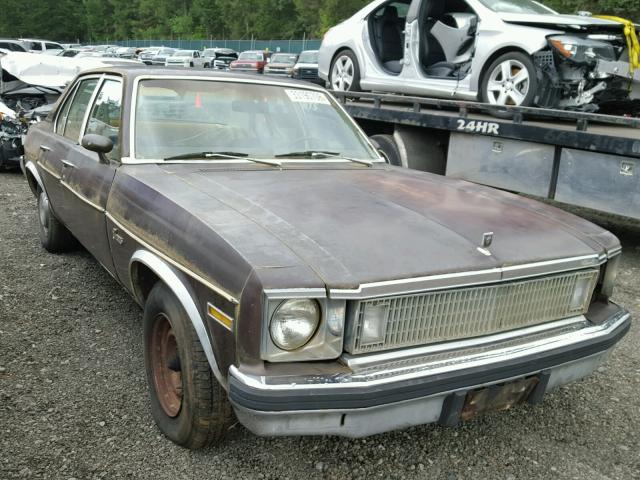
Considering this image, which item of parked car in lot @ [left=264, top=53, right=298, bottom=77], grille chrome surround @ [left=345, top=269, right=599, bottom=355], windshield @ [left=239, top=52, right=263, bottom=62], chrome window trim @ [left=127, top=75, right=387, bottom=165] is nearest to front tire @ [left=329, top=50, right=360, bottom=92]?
chrome window trim @ [left=127, top=75, right=387, bottom=165]

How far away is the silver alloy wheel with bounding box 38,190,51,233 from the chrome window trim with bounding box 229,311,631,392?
337 cm

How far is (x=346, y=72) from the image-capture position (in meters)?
8.49

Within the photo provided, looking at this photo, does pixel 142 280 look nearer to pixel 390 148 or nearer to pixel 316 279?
pixel 316 279

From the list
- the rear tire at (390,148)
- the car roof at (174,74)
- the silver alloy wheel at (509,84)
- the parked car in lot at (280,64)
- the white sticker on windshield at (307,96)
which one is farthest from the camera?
the parked car in lot at (280,64)

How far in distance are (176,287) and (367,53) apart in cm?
642

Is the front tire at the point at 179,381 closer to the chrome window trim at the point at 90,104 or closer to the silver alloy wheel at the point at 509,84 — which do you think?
the chrome window trim at the point at 90,104

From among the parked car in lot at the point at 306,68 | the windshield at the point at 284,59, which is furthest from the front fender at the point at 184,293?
the windshield at the point at 284,59

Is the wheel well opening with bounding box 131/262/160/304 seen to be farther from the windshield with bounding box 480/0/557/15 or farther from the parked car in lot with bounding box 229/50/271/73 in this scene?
the parked car in lot with bounding box 229/50/271/73

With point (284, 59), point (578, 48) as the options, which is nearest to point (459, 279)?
point (578, 48)

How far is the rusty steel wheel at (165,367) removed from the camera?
8.55 ft

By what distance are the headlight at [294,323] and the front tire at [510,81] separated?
4859mm

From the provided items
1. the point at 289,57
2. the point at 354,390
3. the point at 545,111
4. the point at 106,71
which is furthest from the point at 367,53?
the point at 289,57

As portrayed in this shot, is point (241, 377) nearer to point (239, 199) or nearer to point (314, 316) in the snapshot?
point (314, 316)

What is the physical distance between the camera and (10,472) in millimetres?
2375
